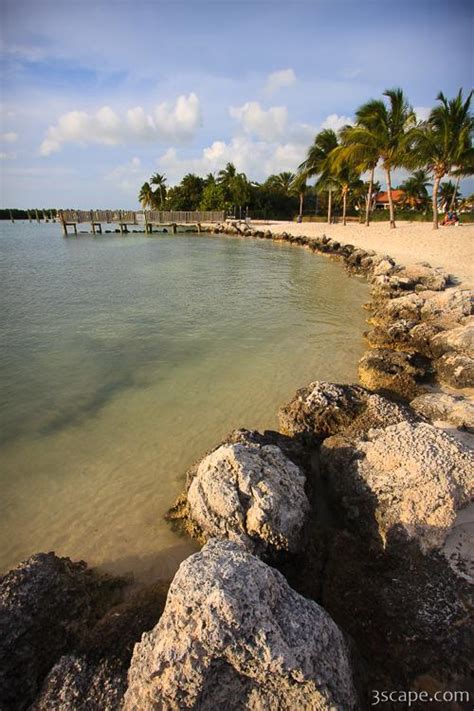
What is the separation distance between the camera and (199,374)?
905cm

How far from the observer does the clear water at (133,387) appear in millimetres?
4961

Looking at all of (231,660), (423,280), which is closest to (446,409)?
(231,660)

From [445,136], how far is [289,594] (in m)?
31.6

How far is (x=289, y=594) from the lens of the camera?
8.78 ft

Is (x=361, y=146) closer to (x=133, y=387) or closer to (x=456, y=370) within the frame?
(x=456, y=370)

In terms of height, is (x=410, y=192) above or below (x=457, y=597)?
above

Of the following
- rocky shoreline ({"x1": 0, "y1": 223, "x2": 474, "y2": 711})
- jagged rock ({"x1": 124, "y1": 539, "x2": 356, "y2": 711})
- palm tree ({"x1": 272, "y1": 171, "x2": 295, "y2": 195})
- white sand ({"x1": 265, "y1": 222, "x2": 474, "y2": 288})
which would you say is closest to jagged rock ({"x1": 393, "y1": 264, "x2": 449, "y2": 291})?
white sand ({"x1": 265, "y1": 222, "x2": 474, "y2": 288})

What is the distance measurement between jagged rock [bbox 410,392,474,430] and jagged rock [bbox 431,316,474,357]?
2.65 metres

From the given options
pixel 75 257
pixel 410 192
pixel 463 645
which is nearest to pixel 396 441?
pixel 463 645

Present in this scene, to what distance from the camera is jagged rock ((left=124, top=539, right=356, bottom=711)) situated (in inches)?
87.9

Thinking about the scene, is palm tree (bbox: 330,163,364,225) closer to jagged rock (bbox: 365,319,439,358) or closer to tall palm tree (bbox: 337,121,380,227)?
tall palm tree (bbox: 337,121,380,227)

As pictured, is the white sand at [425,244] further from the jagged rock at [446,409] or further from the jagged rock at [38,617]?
the jagged rock at [38,617]

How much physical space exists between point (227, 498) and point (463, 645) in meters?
2.18

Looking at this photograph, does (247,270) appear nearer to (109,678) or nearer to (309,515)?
(309,515)
